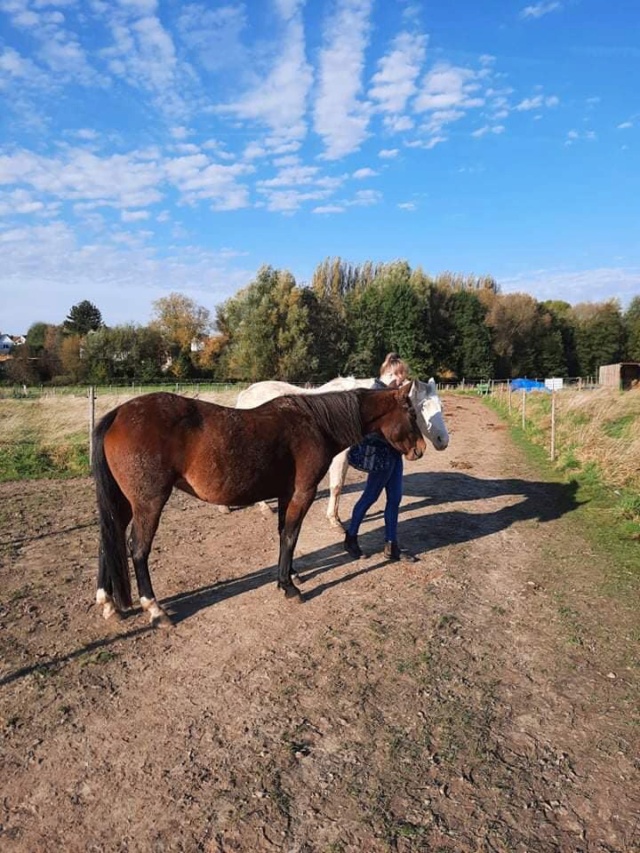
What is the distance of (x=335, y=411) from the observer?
498 centimetres

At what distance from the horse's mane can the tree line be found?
37.8m

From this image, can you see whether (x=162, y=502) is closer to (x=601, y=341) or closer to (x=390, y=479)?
(x=390, y=479)

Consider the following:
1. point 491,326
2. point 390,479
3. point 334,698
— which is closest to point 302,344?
point 491,326

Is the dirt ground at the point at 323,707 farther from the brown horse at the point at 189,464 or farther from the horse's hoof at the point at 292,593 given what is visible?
the brown horse at the point at 189,464

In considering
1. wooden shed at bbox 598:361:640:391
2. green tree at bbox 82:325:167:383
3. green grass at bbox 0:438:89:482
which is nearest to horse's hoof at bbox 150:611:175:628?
green grass at bbox 0:438:89:482

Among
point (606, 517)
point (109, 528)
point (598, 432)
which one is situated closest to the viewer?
point (109, 528)

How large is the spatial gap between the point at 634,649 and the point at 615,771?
1523 mm

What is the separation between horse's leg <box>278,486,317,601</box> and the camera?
185 inches

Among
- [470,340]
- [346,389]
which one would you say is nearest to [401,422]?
[346,389]

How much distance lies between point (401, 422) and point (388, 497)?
40.3 inches

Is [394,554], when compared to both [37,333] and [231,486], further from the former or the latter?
[37,333]

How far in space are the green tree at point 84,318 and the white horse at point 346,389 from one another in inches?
2691

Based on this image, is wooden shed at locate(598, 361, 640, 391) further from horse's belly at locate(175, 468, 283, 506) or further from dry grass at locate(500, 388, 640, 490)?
horse's belly at locate(175, 468, 283, 506)

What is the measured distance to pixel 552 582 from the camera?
5.25 meters
